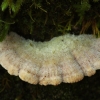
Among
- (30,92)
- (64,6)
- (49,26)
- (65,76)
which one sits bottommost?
(30,92)

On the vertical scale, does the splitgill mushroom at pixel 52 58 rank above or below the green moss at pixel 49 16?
below

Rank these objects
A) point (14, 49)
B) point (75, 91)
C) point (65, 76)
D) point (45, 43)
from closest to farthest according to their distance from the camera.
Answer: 1. point (65, 76)
2. point (14, 49)
3. point (45, 43)
4. point (75, 91)

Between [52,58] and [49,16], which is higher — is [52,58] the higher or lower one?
the lower one

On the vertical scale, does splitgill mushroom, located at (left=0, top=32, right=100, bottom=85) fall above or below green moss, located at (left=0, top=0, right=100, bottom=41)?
below

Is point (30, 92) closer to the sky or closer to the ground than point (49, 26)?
closer to the ground

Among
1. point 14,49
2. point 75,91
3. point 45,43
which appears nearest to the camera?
point 14,49

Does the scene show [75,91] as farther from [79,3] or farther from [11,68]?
[79,3]

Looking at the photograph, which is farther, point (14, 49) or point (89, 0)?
point (14, 49)

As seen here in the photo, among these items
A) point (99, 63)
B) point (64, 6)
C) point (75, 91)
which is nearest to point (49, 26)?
point (64, 6)
